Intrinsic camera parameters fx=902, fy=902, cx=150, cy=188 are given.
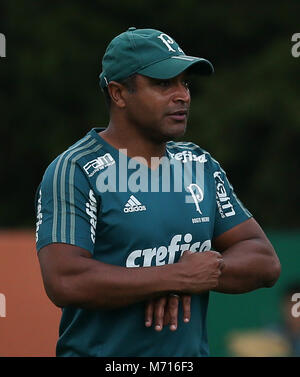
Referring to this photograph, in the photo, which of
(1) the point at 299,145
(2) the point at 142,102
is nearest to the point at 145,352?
(2) the point at 142,102

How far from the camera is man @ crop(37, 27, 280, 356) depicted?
3453 mm

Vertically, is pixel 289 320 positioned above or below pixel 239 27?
below

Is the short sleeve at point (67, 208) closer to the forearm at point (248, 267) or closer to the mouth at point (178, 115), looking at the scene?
the mouth at point (178, 115)

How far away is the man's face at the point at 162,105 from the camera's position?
3652 mm

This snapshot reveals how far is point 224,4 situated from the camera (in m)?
14.3

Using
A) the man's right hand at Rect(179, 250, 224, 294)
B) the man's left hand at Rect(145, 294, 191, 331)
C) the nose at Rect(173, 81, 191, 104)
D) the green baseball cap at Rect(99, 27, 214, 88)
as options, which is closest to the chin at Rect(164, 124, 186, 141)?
the nose at Rect(173, 81, 191, 104)

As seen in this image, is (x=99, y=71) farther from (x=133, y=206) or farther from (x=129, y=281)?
(x=129, y=281)

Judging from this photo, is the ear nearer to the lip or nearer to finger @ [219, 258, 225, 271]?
the lip

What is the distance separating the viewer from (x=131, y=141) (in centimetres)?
377

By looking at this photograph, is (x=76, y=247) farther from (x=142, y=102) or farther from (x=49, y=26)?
(x=49, y=26)

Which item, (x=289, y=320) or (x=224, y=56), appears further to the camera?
(x=224, y=56)

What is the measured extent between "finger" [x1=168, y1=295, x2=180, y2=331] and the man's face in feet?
2.18

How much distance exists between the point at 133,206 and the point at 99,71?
1079 cm

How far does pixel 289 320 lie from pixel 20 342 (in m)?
2.41
